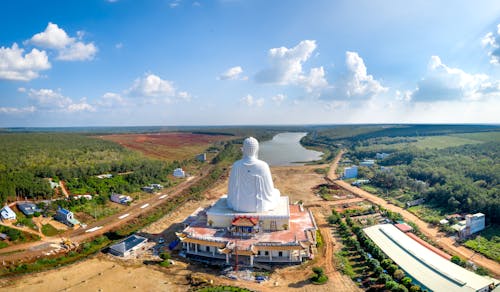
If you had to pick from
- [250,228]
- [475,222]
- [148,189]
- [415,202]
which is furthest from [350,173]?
[148,189]

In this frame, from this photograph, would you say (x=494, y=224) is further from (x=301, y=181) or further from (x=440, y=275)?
(x=301, y=181)

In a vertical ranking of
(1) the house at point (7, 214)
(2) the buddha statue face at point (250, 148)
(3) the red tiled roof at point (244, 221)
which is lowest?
(1) the house at point (7, 214)

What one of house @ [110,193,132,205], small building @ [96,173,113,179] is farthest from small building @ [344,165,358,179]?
small building @ [96,173,113,179]

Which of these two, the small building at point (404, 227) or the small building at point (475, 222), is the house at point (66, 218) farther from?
the small building at point (475, 222)

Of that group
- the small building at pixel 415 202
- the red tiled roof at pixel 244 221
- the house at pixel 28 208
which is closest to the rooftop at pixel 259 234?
the red tiled roof at pixel 244 221

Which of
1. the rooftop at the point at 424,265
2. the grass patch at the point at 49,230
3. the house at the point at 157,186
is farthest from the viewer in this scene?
the house at the point at 157,186

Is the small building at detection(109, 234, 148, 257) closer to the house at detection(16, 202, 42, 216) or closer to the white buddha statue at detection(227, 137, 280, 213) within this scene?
the white buddha statue at detection(227, 137, 280, 213)
